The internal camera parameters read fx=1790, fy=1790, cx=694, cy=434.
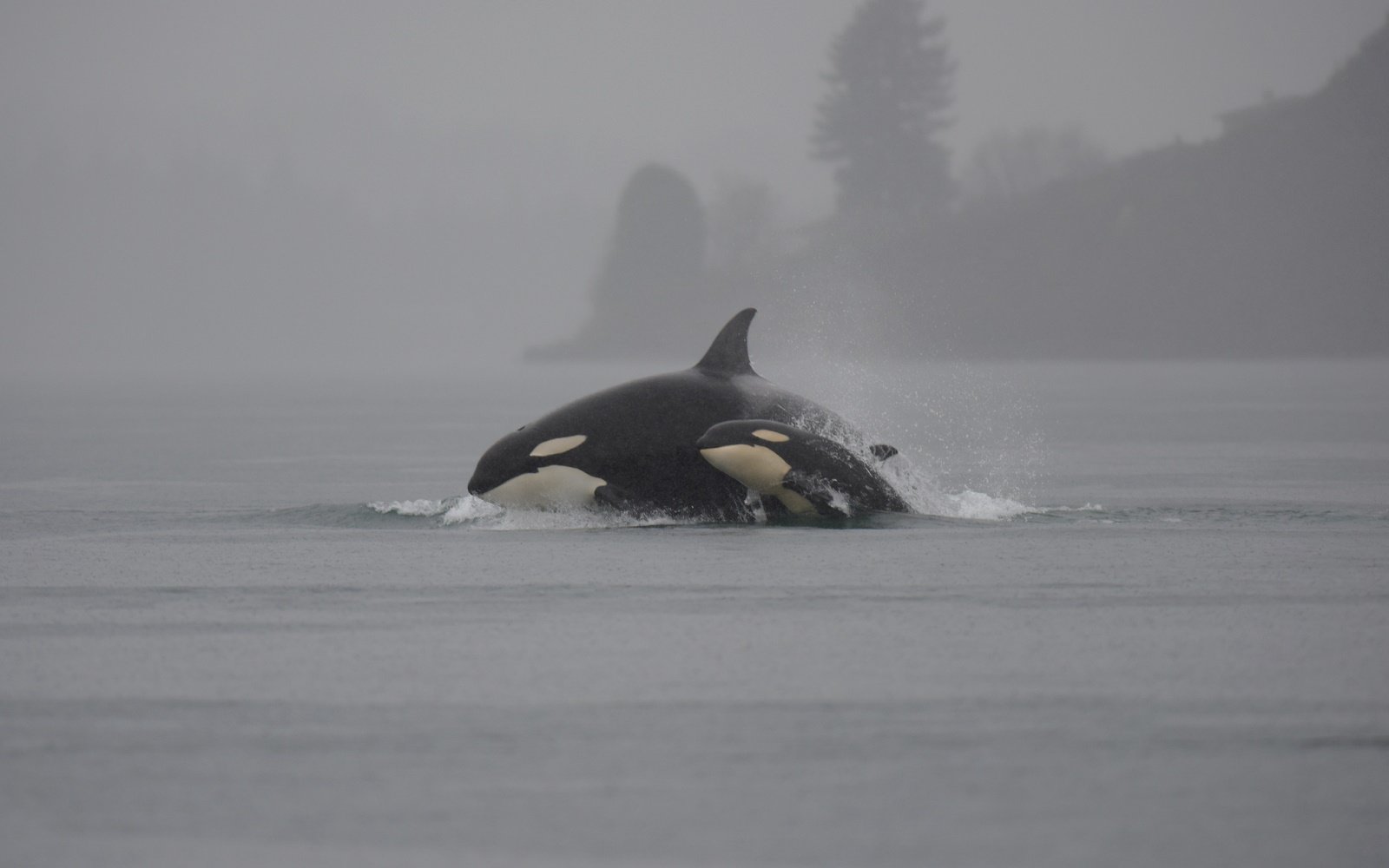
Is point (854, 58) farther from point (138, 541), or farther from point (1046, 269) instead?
point (138, 541)

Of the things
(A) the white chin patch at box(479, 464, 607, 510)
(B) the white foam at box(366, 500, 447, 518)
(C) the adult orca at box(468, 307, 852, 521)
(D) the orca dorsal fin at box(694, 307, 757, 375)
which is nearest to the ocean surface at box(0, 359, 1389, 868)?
(B) the white foam at box(366, 500, 447, 518)

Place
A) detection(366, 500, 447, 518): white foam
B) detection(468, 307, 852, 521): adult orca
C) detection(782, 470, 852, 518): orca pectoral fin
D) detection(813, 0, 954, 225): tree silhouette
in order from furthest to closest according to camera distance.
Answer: detection(813, 0, 954, 225): tree silhouette, detection(366, 500, 447, 518): white foam, detection(468, 307, 852, 521): adult orca, detection(782, 470, 852, 518): orca pectoral fin

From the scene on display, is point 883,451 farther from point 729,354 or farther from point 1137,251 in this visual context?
point 1137,251

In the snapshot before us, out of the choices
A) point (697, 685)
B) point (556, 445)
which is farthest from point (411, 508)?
point (697, 685)

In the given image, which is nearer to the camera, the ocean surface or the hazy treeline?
the ocean surface

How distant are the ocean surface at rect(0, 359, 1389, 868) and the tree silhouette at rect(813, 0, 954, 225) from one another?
6692 inches

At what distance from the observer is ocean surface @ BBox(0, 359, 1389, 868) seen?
275 inches

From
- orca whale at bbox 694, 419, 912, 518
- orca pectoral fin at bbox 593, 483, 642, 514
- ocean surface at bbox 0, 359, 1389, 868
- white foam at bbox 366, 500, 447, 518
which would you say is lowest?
ocean surface at bbox 0, 359, 1389, 868

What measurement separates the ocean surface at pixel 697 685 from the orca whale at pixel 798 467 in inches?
17.8

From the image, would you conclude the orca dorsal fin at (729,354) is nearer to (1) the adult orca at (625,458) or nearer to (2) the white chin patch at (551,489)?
(1) the adult orca at (625,458)

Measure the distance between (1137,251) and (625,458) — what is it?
478 feet

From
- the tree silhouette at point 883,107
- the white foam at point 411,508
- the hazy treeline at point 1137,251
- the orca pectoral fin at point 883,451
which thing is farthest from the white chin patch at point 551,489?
the tree silhouette at point 883,107

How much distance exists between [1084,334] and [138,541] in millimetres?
140491

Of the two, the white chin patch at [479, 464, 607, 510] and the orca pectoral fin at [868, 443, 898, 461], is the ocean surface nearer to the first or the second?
the white chin patch at [479, 464, 607, 510]
